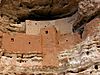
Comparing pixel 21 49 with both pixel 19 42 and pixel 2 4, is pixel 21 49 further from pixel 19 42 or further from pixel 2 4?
pixel 2 4

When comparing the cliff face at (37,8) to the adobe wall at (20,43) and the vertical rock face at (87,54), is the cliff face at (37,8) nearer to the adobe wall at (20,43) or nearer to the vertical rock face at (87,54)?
the adobe wall at (20,43)

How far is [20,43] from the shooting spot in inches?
556

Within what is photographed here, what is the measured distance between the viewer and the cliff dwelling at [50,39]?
12.8 m

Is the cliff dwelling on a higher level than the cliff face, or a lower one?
lower

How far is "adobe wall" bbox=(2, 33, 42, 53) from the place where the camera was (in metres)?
14.0

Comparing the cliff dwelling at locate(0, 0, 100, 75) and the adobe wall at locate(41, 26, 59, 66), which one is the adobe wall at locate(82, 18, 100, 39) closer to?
the cliff dwelling at locate(0, 0, 100, 75)

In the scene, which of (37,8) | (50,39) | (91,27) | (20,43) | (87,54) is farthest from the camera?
(37,8)

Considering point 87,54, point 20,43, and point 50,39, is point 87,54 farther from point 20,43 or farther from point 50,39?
point 20,43

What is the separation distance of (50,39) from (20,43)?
139 centimetres

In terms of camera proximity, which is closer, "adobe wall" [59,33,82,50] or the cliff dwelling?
the cliff dwelling

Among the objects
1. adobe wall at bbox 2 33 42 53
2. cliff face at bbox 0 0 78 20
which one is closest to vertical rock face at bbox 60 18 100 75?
adobe wall at bbox 2 33 42 53

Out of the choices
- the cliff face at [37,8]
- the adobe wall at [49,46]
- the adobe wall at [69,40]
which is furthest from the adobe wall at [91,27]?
the cliff face at [37,8]

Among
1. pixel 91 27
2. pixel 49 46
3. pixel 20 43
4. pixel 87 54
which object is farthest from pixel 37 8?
pixel 87 54

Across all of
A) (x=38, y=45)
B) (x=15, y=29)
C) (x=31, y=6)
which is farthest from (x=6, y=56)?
(x=31, y=6)
